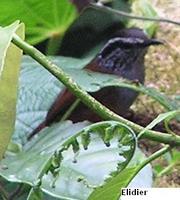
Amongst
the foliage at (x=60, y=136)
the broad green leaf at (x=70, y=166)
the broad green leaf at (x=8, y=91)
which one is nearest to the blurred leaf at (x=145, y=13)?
the foliage at (x=60, y=136)

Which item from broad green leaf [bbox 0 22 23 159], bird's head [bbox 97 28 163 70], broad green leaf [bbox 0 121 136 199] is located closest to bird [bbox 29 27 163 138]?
bird's head [bbox 97 28 163 70]

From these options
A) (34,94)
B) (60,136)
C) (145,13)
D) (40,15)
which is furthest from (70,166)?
(145,13)

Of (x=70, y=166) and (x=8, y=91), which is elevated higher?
(x=8, y=91)

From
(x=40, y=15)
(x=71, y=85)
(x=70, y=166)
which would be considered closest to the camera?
(x=71, y=85)

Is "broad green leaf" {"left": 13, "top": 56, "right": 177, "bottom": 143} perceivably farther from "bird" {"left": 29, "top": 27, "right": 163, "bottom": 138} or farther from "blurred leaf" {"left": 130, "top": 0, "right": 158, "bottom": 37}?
"blurred leaf" {"left": 130, "top": 0, "right": 158, "bottom": 37}

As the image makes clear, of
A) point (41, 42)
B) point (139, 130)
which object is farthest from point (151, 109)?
point (139, 130)

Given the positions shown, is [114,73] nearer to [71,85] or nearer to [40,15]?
[40,15]
